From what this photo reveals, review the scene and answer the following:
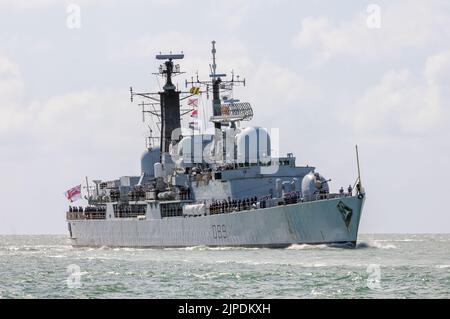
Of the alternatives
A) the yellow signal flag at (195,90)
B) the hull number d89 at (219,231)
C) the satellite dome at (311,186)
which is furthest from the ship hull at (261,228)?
the yellow signal flag at (195,90)

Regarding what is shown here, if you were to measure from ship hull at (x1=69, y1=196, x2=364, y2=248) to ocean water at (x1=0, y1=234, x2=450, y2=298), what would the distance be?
5.70 feet

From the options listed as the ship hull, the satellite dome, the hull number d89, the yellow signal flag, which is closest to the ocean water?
the ship hull

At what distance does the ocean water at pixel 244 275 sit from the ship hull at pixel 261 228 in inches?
68.4

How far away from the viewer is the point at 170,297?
1763 inches

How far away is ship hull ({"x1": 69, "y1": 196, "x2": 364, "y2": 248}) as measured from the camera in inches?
2864

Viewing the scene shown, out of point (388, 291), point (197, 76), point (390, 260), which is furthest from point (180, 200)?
point (388, 291)

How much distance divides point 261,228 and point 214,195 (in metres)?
10.0

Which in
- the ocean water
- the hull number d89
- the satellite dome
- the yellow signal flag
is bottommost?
the ocean water

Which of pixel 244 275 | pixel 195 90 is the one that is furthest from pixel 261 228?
pixel 244 275

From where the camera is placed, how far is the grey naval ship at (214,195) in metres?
74.3

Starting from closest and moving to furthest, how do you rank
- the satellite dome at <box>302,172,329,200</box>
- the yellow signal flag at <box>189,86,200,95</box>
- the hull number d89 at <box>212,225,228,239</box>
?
the satellite dome at <box>302,172,329,200</box> → the hull number d89 at <box>212,225,228,239</box> → the yellow signal flag at <box>189,86,200,95</box>

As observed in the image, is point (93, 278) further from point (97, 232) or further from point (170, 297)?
point (97, 232)

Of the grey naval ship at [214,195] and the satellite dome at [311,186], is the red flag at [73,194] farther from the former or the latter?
the satellite dome at [311,186]

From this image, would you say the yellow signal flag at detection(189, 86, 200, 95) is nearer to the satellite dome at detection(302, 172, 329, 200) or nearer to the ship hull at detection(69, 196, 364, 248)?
the ship hull at detection(69, 196, 364, 248)
